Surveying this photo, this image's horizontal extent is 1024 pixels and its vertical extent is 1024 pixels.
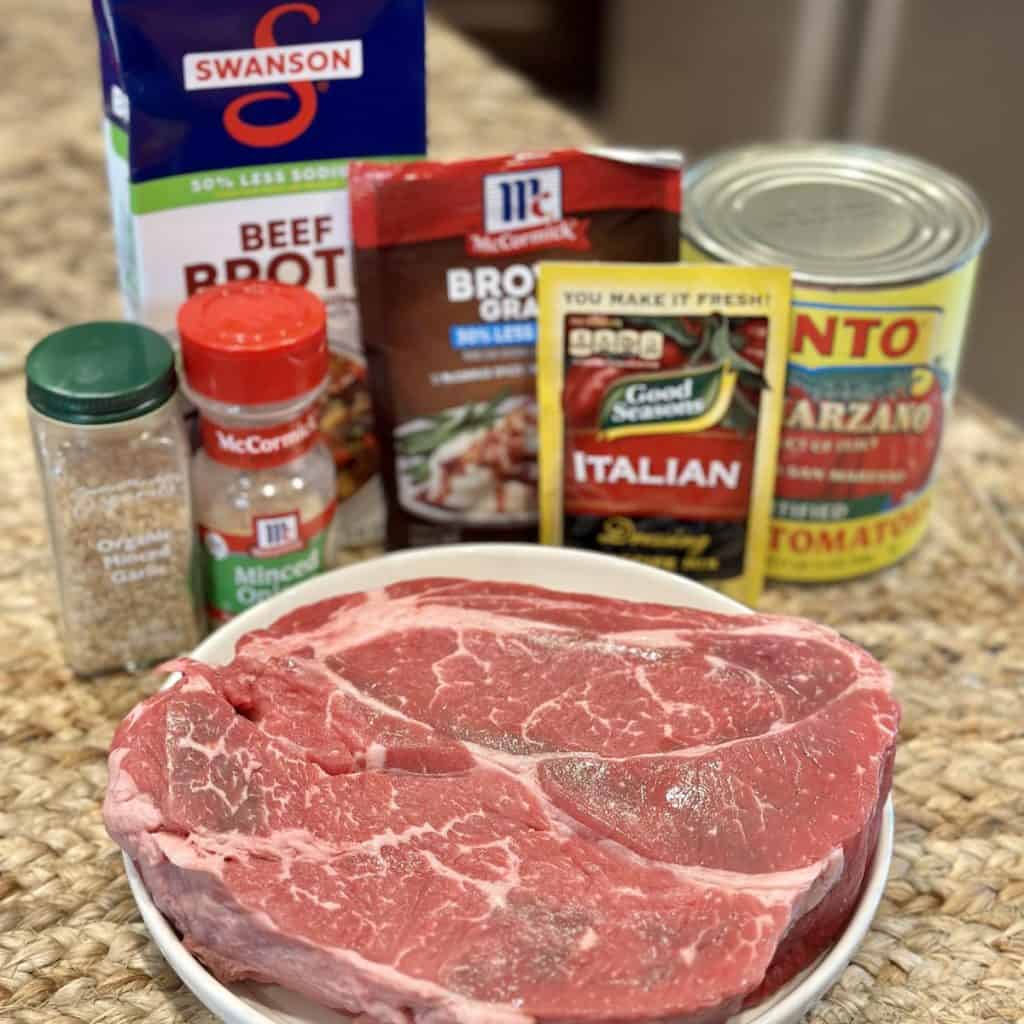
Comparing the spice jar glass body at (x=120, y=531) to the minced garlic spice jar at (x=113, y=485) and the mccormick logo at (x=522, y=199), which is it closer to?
the minced garlic spice jar at (x=113, y=485)

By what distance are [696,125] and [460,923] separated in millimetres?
2585

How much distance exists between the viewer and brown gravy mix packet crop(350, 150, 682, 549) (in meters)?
1.29

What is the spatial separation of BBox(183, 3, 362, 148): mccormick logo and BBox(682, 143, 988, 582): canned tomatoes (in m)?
0.36

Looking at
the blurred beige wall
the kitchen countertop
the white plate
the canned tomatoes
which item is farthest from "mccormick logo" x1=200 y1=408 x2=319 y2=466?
the blurred beige wall

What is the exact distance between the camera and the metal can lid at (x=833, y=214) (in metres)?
1.31

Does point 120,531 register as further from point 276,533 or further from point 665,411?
point 665,411

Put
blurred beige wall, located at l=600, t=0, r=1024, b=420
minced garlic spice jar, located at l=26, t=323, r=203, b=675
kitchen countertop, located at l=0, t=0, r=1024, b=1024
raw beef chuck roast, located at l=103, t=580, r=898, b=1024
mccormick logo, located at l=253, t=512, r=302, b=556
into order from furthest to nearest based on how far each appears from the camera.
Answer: blurred beige wall, located at l=600, t=0, r=1024, b=420
mccormick logo, located at l=253, t=512, r=302, b=556
minced garlic spice jar, located at l=26, t=323, r=203, b=675
kitchen countertop, located at l=0, t=0, r=1024, b=1024
raw beef chuck roast, located at l=103, t=580, r=898, b=1024

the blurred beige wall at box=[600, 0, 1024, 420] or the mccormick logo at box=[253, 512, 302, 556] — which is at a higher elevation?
the mccormick logo at box=[253, 512, 302, 556]

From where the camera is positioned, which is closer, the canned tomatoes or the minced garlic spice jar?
the minced garlic spice jar

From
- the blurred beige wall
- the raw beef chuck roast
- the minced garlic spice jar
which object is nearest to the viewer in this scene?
the raw beef chuck roast

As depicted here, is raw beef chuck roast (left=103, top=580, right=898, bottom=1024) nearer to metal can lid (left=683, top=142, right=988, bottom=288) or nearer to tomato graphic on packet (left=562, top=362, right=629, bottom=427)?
tomato graphic on packet (left=562, top=362, right=629, bottom=427)

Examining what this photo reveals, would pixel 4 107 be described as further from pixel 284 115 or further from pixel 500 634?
pixel 500 634

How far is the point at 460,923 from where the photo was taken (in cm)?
91

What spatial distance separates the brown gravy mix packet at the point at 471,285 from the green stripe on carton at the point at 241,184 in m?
0.03
